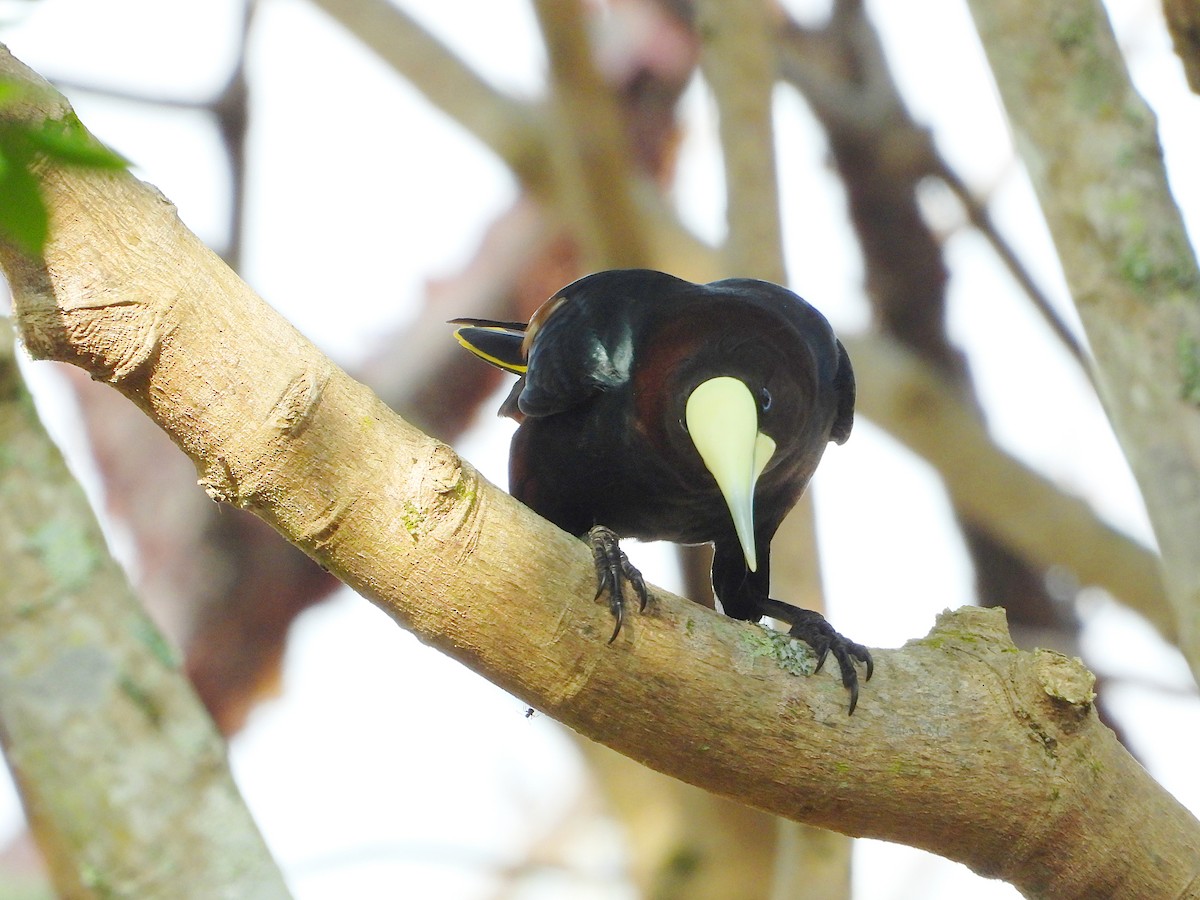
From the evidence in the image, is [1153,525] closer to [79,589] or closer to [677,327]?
[677,327]

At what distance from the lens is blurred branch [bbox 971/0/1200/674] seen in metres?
2.71

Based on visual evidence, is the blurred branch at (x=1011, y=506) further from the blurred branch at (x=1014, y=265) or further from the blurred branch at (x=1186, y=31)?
the blurred branch at (x=1186, y=31)

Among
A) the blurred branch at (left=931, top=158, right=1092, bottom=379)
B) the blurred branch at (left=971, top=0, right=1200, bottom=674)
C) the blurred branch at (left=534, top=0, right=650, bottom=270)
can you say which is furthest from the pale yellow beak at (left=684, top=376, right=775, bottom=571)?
the blurred branch at (left=931, top=158, right=1092, bottom=379)

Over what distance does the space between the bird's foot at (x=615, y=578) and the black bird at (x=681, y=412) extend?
0.54 feet

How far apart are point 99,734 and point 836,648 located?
1.57m

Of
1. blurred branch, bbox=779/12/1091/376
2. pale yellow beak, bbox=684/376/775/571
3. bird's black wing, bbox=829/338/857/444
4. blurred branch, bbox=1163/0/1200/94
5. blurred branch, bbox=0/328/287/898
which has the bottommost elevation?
blurred branch, bbox=0/328/287/898

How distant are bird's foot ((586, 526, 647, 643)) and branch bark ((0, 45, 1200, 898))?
0.08 ft

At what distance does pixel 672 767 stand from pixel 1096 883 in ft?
2.61

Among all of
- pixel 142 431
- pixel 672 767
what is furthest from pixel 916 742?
pixel 142 431

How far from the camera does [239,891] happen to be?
255 centimetres

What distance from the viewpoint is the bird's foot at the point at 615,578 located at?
1.83 meters

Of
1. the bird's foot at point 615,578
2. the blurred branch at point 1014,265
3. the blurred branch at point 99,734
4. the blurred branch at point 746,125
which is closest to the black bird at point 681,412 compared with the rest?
the bird's foot at point 615,578

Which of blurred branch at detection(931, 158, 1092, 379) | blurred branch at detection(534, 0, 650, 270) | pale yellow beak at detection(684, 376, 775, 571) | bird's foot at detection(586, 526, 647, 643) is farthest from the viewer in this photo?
blurred branch at detection(931, 158, 1092, 379)

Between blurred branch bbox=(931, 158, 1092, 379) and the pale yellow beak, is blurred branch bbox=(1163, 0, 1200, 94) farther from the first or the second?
blurred branch bbox=(931, 158, 1092, 379)
